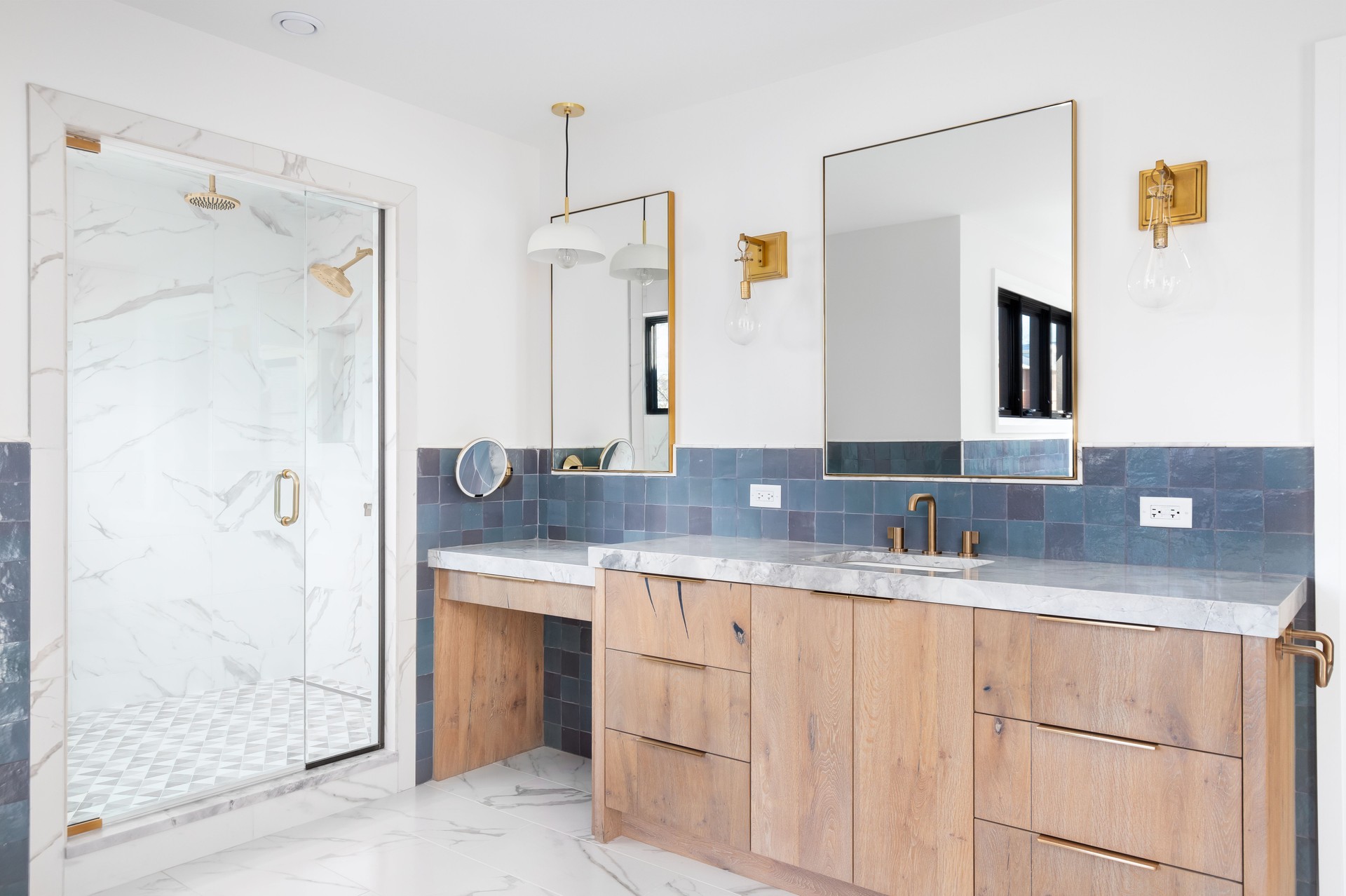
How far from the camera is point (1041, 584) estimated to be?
198 cm

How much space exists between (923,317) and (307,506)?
83.9 inches

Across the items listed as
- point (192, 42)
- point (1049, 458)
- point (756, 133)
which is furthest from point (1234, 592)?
point (192, 42)

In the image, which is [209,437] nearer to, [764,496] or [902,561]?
[764,496]

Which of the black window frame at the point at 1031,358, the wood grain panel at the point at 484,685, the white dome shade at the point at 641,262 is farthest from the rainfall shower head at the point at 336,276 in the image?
the black window frame at the point at 1031,358

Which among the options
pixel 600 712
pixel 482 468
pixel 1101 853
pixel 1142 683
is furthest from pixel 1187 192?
pixel 482 468

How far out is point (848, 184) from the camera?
2848mm

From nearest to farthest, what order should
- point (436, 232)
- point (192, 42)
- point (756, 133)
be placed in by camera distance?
point (192, 42) < point (756, 133) < point (436, 232)

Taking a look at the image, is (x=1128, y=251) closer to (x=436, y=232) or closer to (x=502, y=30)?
(x=502, y=30)

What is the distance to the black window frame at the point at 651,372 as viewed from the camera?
332cm

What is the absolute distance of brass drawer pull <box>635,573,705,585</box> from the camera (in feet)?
8.17

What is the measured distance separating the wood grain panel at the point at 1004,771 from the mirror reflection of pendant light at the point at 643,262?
197 centimetres

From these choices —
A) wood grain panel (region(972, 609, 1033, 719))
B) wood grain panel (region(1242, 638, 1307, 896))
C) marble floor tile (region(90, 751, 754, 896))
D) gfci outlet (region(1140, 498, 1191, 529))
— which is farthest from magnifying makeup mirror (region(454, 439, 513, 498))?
wood grain panel (region(1242, 638, 1307, 896))

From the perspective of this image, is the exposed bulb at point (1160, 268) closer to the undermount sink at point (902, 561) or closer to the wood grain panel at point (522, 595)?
the undermount sink at point (902, 561)

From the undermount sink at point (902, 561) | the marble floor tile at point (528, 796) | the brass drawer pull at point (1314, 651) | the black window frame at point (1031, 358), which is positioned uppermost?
the black window frame at point (1031, 358)
